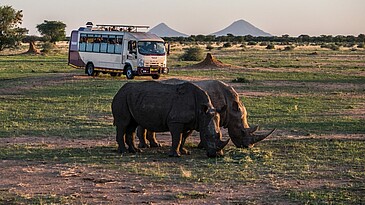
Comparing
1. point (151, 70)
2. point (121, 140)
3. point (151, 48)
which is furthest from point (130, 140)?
point (151, 48)

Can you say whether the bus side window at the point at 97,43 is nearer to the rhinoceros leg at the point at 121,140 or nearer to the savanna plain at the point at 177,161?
the savanna plain at the point at 177,161

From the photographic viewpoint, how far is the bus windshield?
124 feet

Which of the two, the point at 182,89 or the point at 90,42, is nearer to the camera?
the point at 182,89

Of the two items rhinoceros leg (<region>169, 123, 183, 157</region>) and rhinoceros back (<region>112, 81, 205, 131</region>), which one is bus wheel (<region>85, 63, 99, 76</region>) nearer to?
rhinoceros back (<region>112, 81, 205, 131</region>)

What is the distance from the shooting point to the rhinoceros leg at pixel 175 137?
48.1ft

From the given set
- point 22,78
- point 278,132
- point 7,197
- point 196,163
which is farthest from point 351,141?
point 22,78

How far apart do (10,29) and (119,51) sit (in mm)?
28641

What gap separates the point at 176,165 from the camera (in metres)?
13.8

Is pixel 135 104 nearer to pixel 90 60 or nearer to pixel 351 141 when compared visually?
pixel 351 141

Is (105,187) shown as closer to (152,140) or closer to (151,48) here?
(152,140)

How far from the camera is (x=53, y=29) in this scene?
11550cm

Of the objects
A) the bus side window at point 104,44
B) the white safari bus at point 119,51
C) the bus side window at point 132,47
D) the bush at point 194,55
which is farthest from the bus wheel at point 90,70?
the bush at point 194,55

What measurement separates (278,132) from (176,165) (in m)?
5.81

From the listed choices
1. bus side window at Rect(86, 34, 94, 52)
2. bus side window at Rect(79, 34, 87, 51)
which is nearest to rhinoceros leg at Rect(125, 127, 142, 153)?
bus side window at Rect(86, 34, 94, 52)
